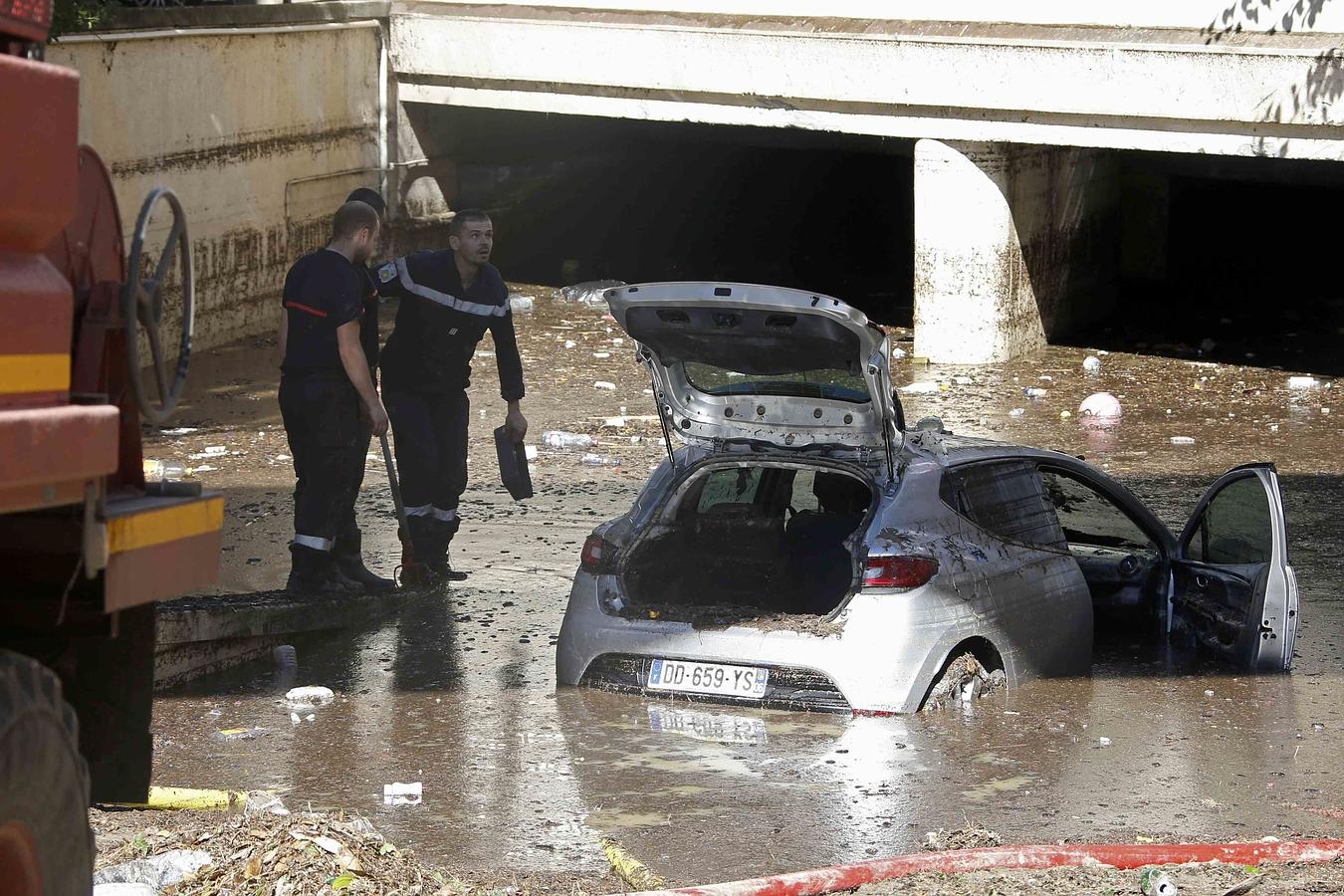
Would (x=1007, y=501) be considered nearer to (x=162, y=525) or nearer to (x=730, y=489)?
(x=730, y=489)

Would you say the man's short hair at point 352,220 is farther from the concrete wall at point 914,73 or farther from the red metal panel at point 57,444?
the concrete wall at point 914,73

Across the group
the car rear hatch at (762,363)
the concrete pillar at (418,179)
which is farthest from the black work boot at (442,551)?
the concrete pillar at (418,179)

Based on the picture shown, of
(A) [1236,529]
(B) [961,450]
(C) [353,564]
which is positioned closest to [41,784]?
(B) [961,450]

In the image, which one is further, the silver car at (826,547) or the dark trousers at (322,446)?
the dark trousers at (322,446)

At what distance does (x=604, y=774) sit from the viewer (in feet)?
20.0

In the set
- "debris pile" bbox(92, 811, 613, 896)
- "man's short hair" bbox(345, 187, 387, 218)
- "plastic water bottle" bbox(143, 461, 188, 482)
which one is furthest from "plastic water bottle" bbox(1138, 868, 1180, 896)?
"plastic water bottle" bbox(143, 461, 188, 482)

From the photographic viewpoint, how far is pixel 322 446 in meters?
8.28

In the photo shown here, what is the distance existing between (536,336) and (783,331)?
10565 mm

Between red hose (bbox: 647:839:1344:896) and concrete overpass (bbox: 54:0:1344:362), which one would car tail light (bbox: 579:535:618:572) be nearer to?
red hose (bbox: 647:839:1344:896)

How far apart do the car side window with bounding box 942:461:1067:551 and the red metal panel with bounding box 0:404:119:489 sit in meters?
4.23

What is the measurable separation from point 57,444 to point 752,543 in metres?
4.49

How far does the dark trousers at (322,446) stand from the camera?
824 centimetres

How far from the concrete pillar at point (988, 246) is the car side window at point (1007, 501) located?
866cm

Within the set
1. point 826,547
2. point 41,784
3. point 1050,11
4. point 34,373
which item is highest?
point 1050,11
